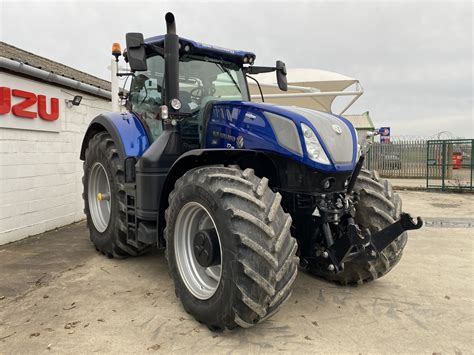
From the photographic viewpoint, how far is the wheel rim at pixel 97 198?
5.34 metres

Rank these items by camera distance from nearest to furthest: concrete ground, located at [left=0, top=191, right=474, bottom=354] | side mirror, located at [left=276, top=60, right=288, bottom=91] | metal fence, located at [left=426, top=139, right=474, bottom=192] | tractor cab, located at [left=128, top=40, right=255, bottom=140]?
concrete ground, located at [left=0, top=191, right=474, bottom=354], tractor cab, located at [left=128, top=40, right=255, bottom=140], side mirror, located at [left=276, top=60, right=288, bottom=91], metal fence, located at [left=426, top=139, right=474, bottom=192]

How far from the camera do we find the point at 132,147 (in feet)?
14.6

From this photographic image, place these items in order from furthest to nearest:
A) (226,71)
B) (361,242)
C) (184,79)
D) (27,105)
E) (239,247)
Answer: (27,105) → (226,71) → (184,79) → (361,242) → (239,247)

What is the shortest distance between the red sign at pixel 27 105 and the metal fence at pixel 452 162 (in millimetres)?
12311

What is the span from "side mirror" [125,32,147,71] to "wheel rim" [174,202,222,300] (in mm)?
1319

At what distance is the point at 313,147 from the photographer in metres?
3.05

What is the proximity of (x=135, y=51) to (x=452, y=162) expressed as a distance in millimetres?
14276

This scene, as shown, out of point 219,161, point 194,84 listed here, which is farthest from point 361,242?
point 194,84

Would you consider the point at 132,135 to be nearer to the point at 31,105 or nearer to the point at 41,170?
the point at 31,105

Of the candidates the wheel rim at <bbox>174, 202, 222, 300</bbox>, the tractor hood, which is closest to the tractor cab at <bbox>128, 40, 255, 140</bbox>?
the tractor hood

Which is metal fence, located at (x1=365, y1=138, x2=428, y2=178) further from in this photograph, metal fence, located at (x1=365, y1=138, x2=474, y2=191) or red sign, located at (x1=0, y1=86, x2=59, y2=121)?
red sign, located at (x1=0, y1=86, x2=59, y2=121)

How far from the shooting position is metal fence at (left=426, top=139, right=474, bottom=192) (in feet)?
45.4

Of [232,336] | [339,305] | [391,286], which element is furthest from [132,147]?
[391,286]

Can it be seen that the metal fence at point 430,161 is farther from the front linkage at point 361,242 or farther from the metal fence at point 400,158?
the front linkage at point 361,242
